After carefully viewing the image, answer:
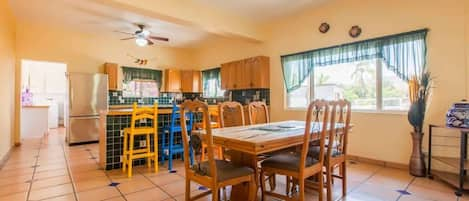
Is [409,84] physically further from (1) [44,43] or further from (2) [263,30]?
(1) [44,43]

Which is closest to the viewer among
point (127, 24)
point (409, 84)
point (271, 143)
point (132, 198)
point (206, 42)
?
point (271, 143)

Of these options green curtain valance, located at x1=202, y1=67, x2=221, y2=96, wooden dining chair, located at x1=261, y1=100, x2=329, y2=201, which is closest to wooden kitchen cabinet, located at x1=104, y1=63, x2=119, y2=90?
green curtain valance, located at x1=202, y1=67, x2=221, y2=96

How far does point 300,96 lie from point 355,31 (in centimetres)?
156

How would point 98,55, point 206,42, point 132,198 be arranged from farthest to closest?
point 206,42
point 98,55
point 132,198

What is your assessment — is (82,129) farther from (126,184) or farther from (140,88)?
(126,184)

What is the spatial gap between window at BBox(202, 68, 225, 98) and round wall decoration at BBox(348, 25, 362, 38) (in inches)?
143

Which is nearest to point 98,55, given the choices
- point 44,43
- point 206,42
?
point 44,43

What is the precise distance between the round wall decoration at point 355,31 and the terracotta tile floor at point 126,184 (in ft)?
6.83

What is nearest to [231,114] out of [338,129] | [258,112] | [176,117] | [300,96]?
[258,112]

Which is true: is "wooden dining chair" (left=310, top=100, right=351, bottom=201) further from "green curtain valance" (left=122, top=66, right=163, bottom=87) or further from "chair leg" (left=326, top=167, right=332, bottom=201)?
"green curtain valance" (left=122, top=66, right=163, bottom=87)

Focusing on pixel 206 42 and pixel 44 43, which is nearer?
pixel 44 43

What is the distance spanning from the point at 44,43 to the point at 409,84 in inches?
281

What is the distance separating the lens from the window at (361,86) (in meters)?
3.63

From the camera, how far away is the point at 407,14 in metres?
3.44
